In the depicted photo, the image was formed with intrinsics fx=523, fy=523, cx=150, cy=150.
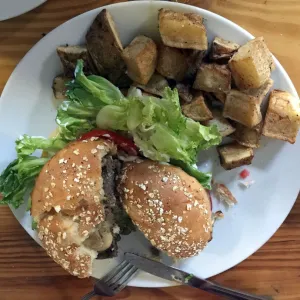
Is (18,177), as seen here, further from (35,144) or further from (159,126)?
(159,126)

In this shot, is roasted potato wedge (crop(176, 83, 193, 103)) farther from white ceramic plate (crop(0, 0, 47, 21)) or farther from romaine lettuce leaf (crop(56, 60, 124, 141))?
white ceramic plate (crop(0, 0, 47, 21))

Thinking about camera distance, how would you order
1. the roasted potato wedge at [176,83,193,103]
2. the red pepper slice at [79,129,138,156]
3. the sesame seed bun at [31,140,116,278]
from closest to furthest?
the sesame seed bun at [31,140,116,278]
the red pepper slice at [79,129,138,156]
the roasted potato wedge at [176,83,193,103]

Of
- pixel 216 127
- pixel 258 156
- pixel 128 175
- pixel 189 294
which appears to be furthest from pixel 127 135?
pixel 189 294

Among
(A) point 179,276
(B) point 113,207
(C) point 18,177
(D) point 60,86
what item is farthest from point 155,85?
(A) point 179,276

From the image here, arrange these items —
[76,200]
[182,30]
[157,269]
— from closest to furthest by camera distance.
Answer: [76,200], [182,30], [157,269]

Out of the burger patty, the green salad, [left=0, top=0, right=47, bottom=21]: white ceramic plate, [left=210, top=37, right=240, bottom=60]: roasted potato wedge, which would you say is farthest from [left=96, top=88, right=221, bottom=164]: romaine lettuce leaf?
[left=0, top=0, right=47, bottom=21]: white ceramic plate

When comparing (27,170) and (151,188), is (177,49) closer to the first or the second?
(151,188)

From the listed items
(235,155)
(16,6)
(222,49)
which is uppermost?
(16,6)
